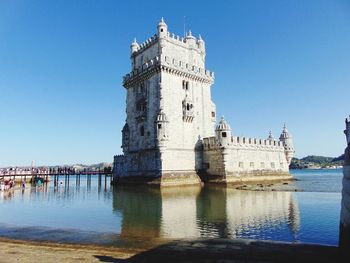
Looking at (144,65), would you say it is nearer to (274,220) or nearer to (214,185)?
(214,185)

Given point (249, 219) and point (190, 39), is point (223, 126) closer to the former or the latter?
point (190, 39)

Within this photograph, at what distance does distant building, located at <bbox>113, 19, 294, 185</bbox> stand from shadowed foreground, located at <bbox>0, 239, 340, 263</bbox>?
26387mm

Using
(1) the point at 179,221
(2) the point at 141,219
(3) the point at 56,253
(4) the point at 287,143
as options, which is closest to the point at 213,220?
(1) the point at 179,221

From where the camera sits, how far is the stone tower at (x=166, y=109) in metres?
38.2

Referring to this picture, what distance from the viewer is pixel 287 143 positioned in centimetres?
5119

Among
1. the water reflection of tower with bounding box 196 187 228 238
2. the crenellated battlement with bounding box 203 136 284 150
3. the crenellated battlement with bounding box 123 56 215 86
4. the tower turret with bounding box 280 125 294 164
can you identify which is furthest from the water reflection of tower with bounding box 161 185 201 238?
the tower turret with bounding box 280 125 294 164

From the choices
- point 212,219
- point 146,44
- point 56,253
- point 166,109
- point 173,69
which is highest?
point 146,44

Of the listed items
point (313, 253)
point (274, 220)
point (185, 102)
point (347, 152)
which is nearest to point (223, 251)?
point (313, 253)

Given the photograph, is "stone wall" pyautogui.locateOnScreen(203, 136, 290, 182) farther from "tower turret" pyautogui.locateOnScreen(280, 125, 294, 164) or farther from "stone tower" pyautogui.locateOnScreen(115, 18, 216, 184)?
"tower turret" pyautogui.locateOnScreen(280, 125, 294, 164)

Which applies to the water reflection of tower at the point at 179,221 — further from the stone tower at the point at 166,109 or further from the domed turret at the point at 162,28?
the domed turret at the point at 162,28

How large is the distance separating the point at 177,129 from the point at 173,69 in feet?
26.1

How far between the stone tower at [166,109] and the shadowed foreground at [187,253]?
26.5 metres

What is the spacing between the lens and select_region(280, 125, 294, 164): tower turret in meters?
50.9

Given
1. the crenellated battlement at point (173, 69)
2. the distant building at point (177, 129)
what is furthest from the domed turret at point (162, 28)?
the crenellated battlement at point (173, 69)
